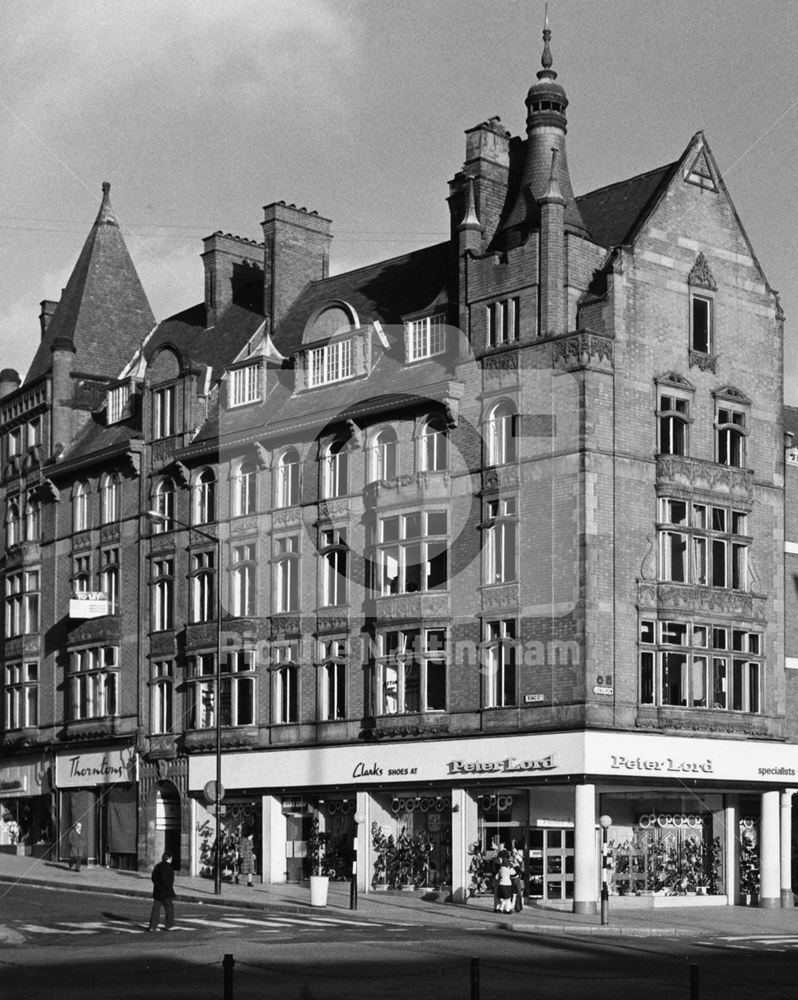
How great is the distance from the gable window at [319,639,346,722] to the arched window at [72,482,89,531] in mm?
15281

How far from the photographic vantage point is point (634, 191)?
187 feet

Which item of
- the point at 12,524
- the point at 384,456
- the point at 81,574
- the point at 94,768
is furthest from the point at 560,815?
the point at 12,524

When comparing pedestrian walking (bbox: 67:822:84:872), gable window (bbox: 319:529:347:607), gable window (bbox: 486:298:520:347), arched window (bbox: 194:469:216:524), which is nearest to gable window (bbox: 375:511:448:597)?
gable window (bbox: 319:529:347:607)

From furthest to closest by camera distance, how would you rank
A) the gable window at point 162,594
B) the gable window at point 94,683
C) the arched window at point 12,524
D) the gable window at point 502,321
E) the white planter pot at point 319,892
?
the arched window at point 12,524, the gable window at point 94,683, the gable window at point 162,594, the gable window at point 502,321, the white planter pot at point 319,892

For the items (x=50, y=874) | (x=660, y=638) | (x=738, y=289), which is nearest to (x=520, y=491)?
(x=660, y=638)

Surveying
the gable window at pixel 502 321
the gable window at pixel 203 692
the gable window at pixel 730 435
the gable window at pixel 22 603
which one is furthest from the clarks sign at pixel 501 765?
the gable window at pixel 22 603

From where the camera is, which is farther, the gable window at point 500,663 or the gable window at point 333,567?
the gable window at point 333,567

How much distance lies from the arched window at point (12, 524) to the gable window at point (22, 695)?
5163 millimetres

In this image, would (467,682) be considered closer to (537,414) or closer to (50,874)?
(537,414)

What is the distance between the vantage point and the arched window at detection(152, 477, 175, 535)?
6606 cm

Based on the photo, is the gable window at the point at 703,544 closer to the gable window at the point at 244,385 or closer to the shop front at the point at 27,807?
the gable window at the point at 244,385

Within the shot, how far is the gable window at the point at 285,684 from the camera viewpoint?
60406mm

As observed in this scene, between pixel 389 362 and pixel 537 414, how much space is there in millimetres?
7629

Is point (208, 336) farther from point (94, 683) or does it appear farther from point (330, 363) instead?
point (94, 683)
